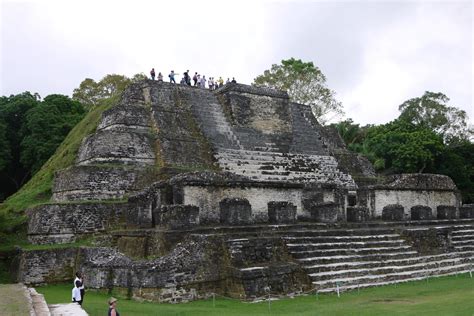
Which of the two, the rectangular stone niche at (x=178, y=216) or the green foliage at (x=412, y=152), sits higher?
the green foliage at (x=412, y=152)

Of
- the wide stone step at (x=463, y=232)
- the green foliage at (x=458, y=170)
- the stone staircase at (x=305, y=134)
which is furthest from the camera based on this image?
the green foliage at (x=458, y=170)

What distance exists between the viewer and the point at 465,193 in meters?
31.3

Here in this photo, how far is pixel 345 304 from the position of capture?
9344 millimetres

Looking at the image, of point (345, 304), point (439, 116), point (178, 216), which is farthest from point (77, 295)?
point (439, 116)

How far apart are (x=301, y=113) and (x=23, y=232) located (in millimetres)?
11603

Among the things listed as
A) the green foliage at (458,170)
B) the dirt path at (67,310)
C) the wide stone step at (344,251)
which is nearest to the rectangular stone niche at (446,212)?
the wide stone step at (344,251)

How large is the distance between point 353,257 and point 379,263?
0.65 metres

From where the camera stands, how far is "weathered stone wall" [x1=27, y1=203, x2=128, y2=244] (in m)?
13.5

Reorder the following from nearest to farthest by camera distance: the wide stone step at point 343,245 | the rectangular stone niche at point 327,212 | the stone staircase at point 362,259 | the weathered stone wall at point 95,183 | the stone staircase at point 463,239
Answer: the stone staircase at point 362,259, the wide stone step at point 343,245, the rectangular stone niche at point 327,212, the weathered stone wall at point 95,183, the stone staircase at point 463,239

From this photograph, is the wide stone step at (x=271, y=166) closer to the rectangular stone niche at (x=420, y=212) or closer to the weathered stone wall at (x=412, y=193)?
the weathered stone wall at (x=412, y=193)

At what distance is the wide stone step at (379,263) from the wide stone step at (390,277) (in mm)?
330

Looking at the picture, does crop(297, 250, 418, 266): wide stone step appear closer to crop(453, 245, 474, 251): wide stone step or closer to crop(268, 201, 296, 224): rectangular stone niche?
crop(268, 201, 296, 224): rectangular stone niche

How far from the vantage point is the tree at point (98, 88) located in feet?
104

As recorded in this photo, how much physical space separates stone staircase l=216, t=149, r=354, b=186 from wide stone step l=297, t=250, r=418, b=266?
4.80 metres
